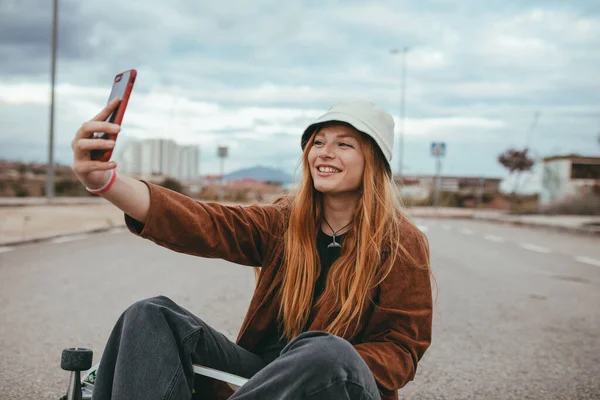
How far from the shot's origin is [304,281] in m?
2.88

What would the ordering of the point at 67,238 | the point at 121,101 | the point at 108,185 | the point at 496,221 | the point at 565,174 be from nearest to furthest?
the point at 121,101 < the point at 108,185 < the point at 67,238 < the point at 496,221 < the point at 565,174

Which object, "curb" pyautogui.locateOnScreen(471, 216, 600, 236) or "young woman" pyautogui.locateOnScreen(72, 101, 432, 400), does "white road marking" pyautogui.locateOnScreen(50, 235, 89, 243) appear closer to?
"young woman" pyautogui.locateOnScreen(72, 101, 432, 400)

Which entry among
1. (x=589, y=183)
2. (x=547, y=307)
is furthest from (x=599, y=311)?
(x=589, y=183)

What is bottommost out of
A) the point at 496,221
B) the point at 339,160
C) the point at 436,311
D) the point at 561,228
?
the point at 496,221

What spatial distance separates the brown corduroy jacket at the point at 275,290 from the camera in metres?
2.63

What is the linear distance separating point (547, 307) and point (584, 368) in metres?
2.65

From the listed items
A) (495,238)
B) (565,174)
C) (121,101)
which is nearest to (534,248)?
(495,238)

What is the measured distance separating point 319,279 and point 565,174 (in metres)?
46.6

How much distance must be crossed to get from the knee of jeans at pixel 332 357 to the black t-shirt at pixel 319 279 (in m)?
0.64

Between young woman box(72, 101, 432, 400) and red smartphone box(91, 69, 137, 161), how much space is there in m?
0.03

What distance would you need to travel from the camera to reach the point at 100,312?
244 inches

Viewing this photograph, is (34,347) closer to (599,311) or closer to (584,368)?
(584,368)

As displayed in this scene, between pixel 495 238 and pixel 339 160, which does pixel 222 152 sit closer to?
pixel 495 238

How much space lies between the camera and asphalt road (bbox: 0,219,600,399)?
4.40m
